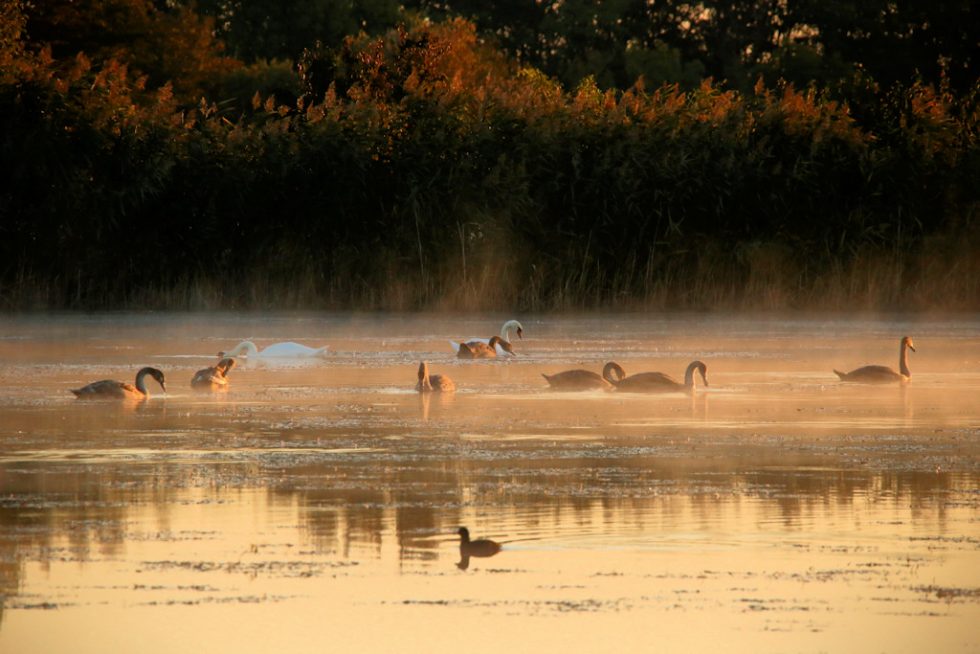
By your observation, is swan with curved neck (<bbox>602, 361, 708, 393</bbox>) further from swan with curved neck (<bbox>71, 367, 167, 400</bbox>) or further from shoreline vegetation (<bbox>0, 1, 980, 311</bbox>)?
shoreline vegetation (<bbox>0, 1, 980, 311</bbox>)

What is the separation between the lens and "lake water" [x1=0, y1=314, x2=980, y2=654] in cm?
594

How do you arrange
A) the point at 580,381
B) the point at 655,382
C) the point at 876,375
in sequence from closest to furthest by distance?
the point at 655,382
the point at 580,381
the point at 876,375

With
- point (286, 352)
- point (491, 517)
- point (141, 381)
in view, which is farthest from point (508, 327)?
point (491, 517)

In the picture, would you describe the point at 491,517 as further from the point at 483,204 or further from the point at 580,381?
the point at 483,204

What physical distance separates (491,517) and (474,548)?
0.87 metres

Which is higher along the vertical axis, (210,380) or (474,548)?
(210,380)

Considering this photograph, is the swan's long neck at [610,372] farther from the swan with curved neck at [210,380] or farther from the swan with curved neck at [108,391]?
the swan with curved neck at [108,391]

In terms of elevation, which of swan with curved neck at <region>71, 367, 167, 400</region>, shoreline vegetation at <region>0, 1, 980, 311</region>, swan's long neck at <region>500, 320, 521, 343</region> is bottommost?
swan with curved neck at <region>71, 367, 167, 400</region>

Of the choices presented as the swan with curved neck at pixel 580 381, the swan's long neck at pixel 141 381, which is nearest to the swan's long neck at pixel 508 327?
the swan with curved neck at pixel 580 381

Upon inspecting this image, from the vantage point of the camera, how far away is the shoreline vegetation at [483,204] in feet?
88.8

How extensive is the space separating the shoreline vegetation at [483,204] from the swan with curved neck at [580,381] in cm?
1176

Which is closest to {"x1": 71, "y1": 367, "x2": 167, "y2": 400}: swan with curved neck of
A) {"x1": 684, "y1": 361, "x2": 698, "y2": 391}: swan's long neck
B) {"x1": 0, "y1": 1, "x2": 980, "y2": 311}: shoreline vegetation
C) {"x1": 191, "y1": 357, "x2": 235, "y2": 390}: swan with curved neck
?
{"x1": 191, "y1": 357, "x2": 235, "y2": 390}: swan with curved neck

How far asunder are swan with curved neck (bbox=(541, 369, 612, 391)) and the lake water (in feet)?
1.41

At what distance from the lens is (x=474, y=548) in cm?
702
